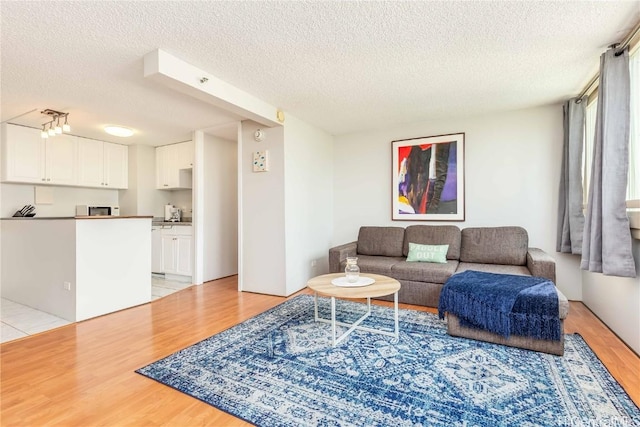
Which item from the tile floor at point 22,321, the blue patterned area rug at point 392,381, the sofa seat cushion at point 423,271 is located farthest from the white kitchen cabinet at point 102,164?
the sofa seat cushion at point 423,271

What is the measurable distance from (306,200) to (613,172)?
3.17m

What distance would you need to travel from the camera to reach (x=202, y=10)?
1895mm

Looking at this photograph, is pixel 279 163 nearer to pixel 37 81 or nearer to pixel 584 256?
pixel 37 81

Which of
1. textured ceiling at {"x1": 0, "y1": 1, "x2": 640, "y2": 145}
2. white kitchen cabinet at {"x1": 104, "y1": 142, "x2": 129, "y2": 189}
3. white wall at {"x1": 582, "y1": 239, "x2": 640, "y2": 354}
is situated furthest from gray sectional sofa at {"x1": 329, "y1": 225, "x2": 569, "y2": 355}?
white kitchen cabinet at {"x1": 104, "y1": 142, "x2": 129, "y2": 189}

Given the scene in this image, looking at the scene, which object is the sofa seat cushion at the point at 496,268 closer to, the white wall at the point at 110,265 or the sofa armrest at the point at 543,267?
the sofa armrest at the point at 543,267

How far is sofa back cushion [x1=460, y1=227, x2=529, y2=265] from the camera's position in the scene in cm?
355

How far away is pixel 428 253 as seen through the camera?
3.75 metres

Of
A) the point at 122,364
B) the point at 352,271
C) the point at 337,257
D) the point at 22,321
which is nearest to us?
the point at 122,364

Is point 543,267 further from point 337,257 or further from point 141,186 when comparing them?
point 141,186

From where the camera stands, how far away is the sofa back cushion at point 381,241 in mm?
4195

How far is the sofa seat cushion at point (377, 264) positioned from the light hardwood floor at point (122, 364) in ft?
1.54

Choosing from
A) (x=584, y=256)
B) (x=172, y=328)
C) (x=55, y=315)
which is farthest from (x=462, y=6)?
(x=55, y=315)

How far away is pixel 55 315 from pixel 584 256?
517cm

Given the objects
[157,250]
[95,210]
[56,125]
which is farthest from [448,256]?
[95,210]
